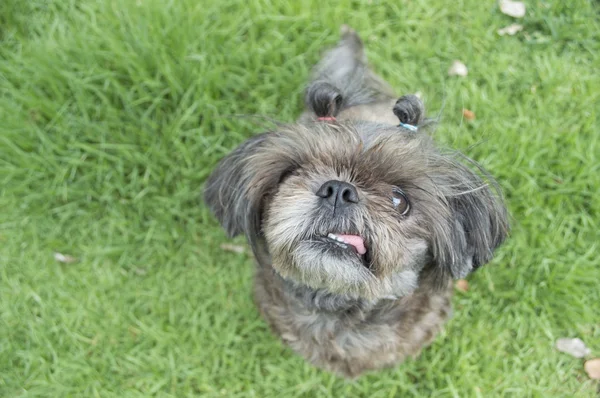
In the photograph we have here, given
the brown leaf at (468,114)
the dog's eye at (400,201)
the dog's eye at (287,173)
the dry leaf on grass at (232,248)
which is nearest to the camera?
the dog's eye at (400,201)

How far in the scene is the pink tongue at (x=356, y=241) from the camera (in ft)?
6.30

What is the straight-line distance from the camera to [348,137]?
2021 mm

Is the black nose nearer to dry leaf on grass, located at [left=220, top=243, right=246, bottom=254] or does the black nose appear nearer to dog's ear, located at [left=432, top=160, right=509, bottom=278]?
dog's ear, located at [left=432, top=160, right=509, bottom=278]

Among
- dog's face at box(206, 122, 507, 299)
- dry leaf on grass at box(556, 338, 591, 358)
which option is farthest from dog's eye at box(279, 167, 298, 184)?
dry leaf on grass at box(556, 338, 591, 358)

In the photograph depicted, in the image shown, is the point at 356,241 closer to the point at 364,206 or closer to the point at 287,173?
the point at 364,206

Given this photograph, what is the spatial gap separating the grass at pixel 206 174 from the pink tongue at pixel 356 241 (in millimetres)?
1398

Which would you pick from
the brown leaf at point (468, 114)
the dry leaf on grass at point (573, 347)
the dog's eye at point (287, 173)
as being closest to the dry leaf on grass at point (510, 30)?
the brown leaf at point (468, 114)

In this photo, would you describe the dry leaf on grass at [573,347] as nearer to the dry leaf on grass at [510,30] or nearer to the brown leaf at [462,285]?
the brown leaf at [462,285]

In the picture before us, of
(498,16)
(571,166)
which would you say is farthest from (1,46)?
(571,166)

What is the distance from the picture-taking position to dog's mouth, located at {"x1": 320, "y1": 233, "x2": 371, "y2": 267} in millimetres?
1924

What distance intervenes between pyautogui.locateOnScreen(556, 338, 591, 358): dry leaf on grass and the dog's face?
1.30m

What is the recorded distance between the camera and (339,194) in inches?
72.9

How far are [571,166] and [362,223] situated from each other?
2070 millimetres

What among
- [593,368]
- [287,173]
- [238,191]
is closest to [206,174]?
[238,191]
